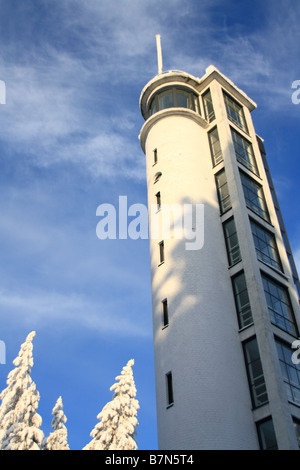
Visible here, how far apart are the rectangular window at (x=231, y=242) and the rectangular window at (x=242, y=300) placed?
1480 mm

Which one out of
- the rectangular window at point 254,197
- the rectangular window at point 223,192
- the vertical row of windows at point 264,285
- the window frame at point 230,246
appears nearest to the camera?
the vertical row of windows at point 264,285

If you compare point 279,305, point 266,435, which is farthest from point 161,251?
point 266,435

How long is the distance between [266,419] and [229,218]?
47.8 feet

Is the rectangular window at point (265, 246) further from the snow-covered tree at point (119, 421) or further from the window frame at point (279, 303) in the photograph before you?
the snow-covered tree at point (119, 421)

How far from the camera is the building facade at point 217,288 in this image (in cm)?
2480

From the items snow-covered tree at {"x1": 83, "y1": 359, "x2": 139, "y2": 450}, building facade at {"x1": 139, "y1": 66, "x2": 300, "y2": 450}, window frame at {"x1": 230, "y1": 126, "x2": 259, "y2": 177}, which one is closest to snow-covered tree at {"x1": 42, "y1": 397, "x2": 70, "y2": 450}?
snow-covered tree at {"x1": 83, "y1": 359, "x2": 139, "y2": 450}

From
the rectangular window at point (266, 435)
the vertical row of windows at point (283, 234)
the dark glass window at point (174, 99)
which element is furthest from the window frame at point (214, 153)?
the rectangular window at point (266, 435)

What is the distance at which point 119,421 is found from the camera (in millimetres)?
40906

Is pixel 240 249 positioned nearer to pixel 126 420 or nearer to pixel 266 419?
pixel 266 419

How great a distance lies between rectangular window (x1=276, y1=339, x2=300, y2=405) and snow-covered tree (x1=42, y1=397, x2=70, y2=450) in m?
22.6

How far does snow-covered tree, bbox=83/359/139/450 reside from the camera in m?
39.6

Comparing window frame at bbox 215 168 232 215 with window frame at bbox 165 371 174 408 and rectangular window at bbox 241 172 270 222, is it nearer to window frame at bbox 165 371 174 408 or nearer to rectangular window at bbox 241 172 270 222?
rectangular window at bbox 241 172 270 222

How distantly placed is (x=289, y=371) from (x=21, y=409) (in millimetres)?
22649
